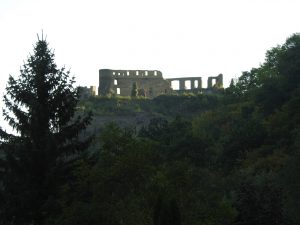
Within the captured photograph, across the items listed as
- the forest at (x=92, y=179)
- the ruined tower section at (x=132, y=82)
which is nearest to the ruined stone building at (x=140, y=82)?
the ruined tower section at (x=132, y=82)

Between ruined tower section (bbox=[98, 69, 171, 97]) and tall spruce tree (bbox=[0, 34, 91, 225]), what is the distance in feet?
180

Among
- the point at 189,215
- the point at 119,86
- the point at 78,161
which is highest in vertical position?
the point at 119,86

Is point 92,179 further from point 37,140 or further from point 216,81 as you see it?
point 216,81

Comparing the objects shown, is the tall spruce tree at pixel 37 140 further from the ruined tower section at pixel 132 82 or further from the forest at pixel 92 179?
the ruined tower section at pixel 132 82

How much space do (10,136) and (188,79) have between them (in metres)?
63.7

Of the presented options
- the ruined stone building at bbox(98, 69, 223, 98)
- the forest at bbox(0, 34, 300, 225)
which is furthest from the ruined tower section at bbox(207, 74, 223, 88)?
the forest at bbox(0, 34, 300, 225)

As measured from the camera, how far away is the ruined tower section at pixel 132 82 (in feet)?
280

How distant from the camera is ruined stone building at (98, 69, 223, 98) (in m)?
85.3

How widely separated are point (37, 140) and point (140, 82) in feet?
198

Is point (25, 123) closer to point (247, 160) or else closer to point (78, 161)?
point (78, 161)

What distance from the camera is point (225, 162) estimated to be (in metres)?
46.9

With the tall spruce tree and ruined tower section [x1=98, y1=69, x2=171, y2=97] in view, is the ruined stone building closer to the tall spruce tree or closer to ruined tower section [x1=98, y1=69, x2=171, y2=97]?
ruined tower section [x1=98, y1=69, x2=171, y2=97]

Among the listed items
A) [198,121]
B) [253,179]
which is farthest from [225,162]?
[198,121]

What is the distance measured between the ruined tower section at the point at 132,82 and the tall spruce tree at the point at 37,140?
5484 centimetres
